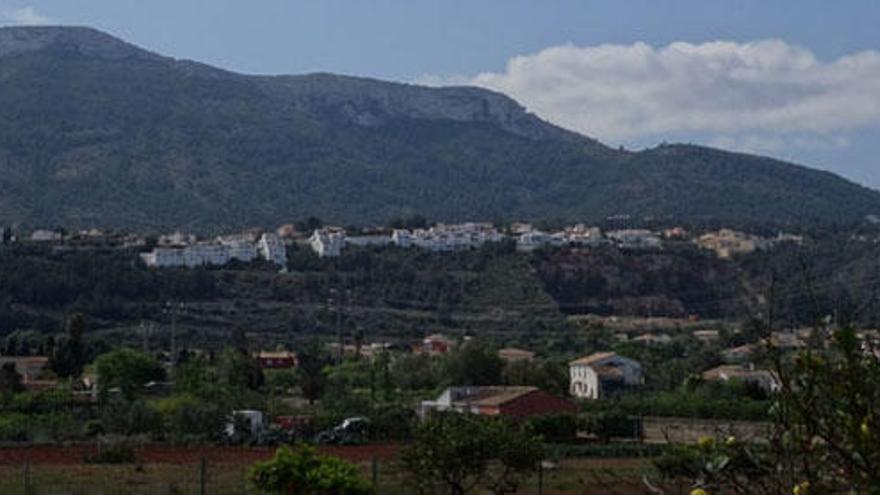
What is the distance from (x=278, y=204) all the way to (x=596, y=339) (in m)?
74.0

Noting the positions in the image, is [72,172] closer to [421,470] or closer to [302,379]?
[302,379]

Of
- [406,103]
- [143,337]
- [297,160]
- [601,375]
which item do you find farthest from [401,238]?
[406,103]

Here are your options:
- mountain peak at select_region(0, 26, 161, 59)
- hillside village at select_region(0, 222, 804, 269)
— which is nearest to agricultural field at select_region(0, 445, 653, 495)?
hillside village at select_region(0, 222, 804, 269)

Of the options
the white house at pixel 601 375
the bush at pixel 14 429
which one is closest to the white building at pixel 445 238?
the white house at pixel 601 375

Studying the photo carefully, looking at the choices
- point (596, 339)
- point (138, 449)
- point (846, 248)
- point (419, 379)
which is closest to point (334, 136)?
point (846, 248)

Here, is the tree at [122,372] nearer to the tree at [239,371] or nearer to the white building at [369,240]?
the tree at [239,371]

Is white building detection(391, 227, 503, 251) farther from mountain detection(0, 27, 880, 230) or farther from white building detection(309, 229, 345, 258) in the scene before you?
mountain detection(0, 27, 880, 230)

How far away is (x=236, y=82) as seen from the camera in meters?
179

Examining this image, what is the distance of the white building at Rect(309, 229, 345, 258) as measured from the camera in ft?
322

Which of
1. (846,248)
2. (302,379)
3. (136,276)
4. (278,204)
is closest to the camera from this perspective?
(302,379)

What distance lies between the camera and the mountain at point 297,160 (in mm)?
132875

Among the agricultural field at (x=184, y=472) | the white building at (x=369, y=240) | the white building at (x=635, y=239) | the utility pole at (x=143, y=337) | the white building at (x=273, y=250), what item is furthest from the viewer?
the white building at (x=369, y=240)

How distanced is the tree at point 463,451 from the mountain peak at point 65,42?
15318 cm

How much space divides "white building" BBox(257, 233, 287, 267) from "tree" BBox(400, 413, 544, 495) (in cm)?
7030
